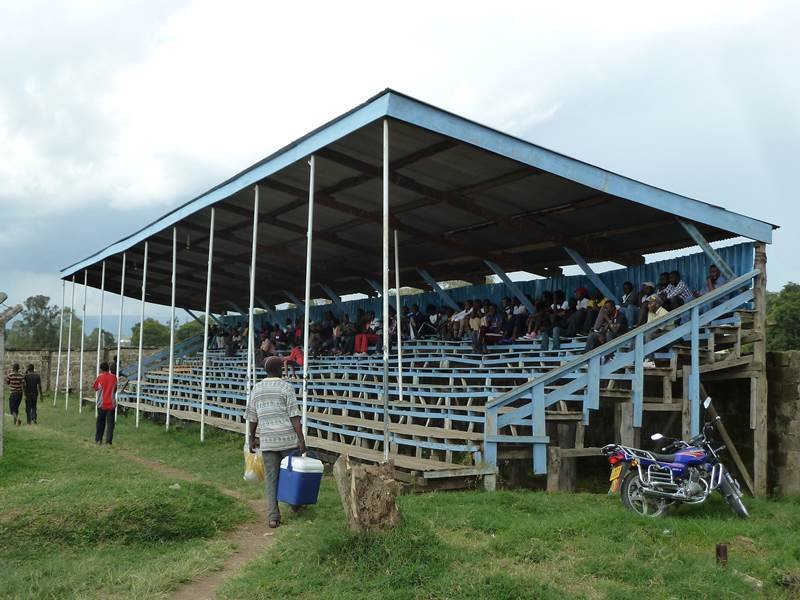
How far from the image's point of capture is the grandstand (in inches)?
398

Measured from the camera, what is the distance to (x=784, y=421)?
1163 cm

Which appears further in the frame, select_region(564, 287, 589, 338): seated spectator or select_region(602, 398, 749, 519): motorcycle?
select_region(564, 287, 589, 338): seated spectator

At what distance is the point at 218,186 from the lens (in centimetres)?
1496

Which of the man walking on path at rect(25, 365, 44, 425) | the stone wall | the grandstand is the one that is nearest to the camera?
the grandstand

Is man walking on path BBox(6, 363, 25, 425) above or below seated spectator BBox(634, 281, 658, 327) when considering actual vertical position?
below

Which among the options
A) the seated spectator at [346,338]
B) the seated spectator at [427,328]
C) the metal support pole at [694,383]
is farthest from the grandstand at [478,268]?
the seated spectator at [427,328]

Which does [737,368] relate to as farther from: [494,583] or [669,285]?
[494,583]

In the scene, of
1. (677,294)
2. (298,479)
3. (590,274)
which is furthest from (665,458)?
(590,274)

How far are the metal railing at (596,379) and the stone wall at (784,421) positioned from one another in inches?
47.2

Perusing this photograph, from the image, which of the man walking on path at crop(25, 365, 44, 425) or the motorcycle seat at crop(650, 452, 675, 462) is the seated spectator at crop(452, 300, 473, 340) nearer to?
the motorcycle seat at crop(650, 452, 675, 462)

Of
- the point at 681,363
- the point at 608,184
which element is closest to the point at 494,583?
the point at 681,363

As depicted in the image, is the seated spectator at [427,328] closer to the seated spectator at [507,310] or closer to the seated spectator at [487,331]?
the seated spectator at [507,310]

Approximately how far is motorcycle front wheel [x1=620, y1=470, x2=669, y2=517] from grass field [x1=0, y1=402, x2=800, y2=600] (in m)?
0.21

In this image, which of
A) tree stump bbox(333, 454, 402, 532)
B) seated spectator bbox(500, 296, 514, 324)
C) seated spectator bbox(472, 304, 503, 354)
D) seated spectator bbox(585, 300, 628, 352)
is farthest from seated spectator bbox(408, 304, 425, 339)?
tree stump bbox(333, 454, 402, 532)
